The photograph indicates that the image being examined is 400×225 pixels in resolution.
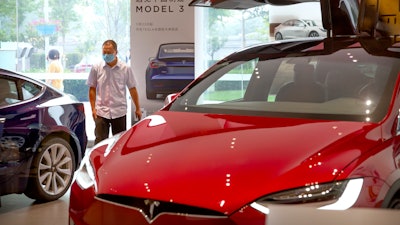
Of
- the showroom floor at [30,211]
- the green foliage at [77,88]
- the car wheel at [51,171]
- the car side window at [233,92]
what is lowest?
the showroom floor at [30,211]

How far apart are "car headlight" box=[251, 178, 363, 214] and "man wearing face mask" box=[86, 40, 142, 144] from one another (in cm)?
481

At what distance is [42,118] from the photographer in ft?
18.8

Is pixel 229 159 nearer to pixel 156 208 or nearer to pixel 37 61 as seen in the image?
pixel 156 208

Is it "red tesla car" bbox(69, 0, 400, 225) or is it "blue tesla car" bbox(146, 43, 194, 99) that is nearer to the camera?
"red tesla car" bbox(69, 0, 400, 225)

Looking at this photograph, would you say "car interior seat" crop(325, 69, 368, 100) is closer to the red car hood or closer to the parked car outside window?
the red car hood

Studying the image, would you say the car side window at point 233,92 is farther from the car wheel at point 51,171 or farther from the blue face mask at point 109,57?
the blue face mask at point 109,57

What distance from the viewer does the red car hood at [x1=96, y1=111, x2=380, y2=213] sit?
98.3 inches

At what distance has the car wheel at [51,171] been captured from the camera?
5645 millimetres

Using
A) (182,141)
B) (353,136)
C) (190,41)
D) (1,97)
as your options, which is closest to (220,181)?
(182,141)

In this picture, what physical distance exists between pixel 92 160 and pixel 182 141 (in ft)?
1.57

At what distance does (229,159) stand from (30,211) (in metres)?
3.42

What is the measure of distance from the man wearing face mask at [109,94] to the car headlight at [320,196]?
4.81m

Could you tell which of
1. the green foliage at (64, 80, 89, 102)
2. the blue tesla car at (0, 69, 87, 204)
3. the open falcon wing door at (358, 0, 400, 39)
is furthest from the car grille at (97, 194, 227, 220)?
the green foliage at (64, 80, 89, 102)

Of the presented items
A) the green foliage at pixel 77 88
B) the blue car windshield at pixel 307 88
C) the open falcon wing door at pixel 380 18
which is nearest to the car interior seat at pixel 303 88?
the blue car windshield at pixel 307 88
